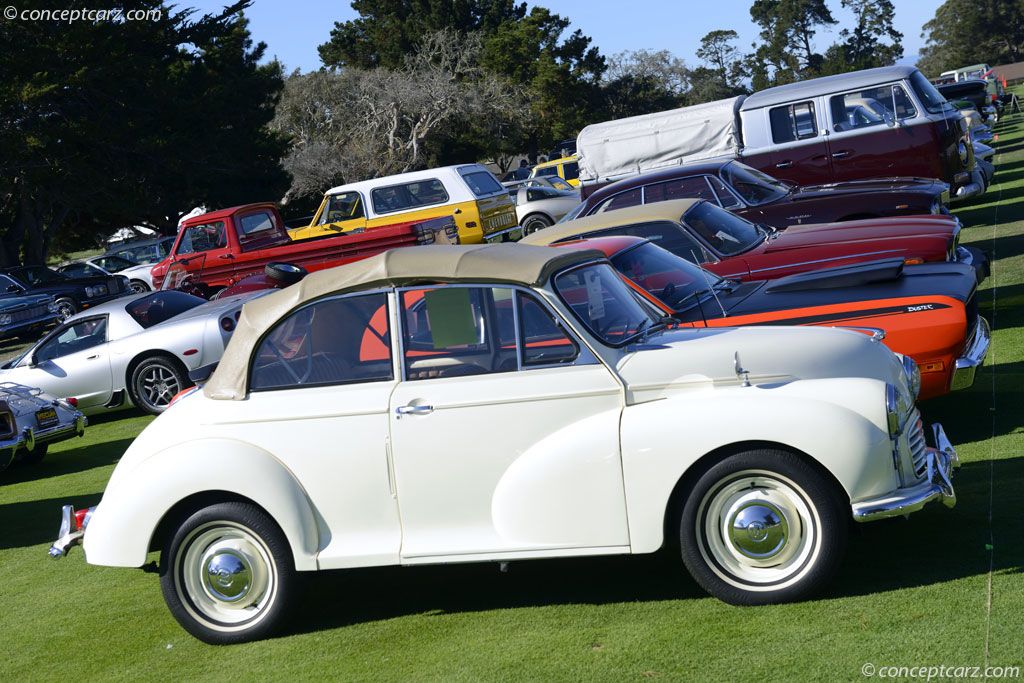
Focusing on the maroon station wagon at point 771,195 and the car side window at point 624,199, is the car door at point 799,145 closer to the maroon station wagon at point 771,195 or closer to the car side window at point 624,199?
the maroon station wagon at point 771,195

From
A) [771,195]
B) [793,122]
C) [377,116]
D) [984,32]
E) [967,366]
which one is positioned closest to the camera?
[967,366]

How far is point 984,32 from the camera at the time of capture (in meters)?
110

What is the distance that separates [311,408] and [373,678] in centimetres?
130

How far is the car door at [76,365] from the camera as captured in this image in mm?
12727

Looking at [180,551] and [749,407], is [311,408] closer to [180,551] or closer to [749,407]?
[180,551]

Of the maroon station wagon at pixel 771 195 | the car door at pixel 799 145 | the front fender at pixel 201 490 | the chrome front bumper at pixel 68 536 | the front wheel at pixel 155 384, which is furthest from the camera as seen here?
the car door at pixel 799 145

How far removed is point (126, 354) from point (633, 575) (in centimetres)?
914

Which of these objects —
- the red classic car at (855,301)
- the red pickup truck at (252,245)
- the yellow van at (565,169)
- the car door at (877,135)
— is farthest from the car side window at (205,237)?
the yellow van at (565,169)

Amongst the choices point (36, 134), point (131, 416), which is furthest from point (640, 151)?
point (36, 134)

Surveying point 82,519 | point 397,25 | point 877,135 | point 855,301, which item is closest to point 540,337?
point 82,519

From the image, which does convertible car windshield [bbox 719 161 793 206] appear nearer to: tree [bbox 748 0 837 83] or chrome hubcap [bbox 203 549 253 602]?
chrome hubcap [bbox 203 549 253 602]

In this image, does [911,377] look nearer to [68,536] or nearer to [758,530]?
[758,530]

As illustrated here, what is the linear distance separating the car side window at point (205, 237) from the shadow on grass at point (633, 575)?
13077 mm

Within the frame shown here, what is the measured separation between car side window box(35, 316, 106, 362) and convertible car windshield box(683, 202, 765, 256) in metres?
7.70
